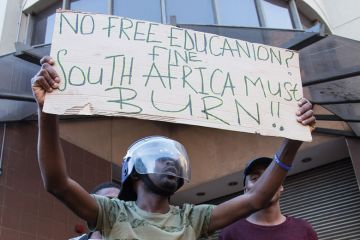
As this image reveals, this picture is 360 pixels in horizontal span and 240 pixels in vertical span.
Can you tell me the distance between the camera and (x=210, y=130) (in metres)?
7.75

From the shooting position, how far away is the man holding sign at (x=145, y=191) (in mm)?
1856

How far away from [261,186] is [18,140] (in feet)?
14.3

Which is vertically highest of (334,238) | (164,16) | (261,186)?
(164,16)

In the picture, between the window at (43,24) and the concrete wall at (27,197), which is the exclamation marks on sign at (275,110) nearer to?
the concrete wall at (27,197)

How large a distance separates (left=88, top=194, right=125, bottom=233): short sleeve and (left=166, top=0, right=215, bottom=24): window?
4.92 metres

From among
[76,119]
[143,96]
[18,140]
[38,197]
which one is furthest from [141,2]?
[143,96]

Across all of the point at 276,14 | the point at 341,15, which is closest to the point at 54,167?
the point at 276,14

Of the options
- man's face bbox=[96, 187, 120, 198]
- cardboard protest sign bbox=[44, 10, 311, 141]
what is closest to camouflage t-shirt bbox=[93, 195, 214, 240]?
cardboard protest sign bbox=[44, 10, 311, 141]

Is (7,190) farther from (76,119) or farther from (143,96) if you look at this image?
(143,96)

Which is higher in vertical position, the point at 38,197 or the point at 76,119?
the point at 76,119

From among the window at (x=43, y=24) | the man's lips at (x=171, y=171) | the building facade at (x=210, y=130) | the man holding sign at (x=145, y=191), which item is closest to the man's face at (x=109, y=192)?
the man holding sign at (x=145, y=191)

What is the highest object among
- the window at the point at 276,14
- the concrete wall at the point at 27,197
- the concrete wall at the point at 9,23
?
the window at the point at 276,14

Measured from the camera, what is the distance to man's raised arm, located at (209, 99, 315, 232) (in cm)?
205

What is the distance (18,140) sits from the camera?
229 inches
